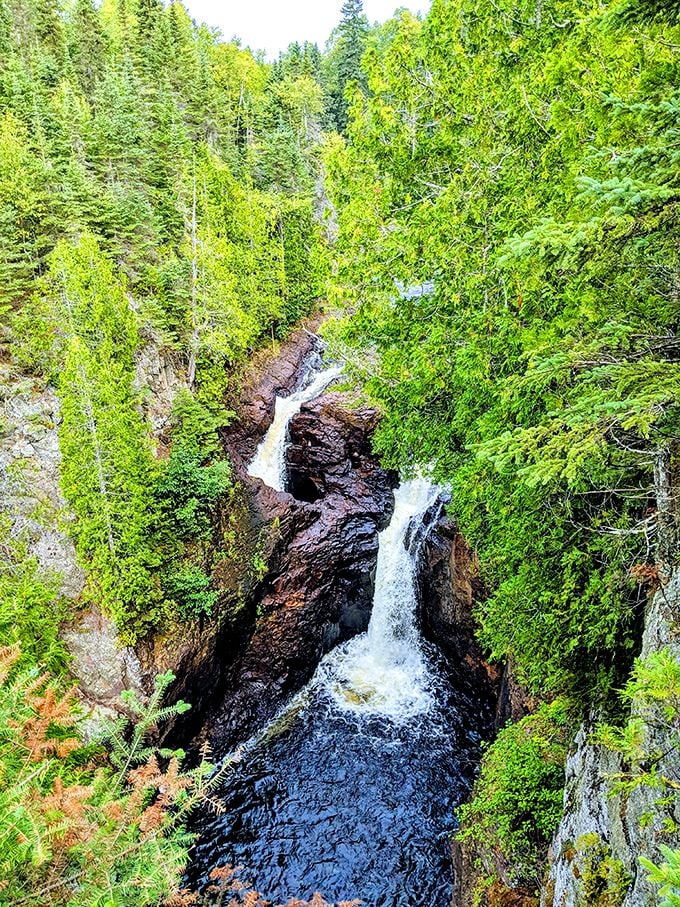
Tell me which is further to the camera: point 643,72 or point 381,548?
point 381,548

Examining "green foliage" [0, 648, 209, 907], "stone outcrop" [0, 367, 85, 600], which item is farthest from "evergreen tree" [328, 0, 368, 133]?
"green foliage" [0, 648, 209, 907]

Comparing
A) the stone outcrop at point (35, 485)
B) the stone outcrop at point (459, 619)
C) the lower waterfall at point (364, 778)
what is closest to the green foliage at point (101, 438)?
the stone outcrop at point (35, 485)

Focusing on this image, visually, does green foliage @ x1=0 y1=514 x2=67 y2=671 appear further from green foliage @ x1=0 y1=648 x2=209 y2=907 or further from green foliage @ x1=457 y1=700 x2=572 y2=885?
green foliage @ x1=457 y1=700 x2=572 y2=885

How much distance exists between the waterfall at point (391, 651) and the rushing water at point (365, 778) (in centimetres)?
4

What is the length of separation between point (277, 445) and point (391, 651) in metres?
9.28

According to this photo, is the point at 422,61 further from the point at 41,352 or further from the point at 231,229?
the point at 231,229

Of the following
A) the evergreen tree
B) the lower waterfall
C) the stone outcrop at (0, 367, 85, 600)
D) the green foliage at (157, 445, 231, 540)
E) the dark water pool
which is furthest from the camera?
the evergreen tree

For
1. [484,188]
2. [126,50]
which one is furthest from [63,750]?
[126,50]

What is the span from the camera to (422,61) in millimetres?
8289

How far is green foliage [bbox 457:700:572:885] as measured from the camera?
269 inches

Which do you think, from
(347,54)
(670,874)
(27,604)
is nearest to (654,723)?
(670,874)

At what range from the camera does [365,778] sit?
12.7 metres

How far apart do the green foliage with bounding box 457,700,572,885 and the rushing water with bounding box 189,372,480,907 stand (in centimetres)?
419

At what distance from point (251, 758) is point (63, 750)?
10753 mm
